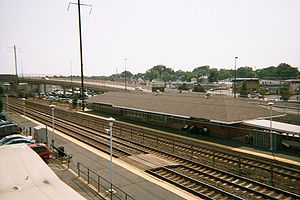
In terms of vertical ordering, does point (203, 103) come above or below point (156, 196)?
above

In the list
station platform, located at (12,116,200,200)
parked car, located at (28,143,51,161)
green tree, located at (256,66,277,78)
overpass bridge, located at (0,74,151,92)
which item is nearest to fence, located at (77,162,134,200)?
station platform, located at (12,116,200,200)

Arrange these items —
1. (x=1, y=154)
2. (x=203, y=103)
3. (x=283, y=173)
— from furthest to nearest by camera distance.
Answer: (x=203, y=103), (x=283, y=173), (x=1, y=154)

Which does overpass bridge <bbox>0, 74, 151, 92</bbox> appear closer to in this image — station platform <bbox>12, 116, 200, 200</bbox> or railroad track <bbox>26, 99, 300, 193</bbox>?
railroad track <bbox>26, 99, 300, 193</bbox>

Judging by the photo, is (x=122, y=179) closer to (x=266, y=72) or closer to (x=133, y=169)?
(x=133, y=169)

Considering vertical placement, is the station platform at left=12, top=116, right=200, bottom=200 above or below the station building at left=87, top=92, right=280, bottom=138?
below

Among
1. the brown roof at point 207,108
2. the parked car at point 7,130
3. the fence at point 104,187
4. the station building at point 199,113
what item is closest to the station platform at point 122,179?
the fence at point 104,187

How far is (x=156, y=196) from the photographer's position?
13836 millimetres

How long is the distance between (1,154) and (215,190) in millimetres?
11868

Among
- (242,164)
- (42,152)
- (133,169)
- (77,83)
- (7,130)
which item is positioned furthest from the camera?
(77,83)

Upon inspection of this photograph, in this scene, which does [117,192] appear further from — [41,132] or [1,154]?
[41,132]

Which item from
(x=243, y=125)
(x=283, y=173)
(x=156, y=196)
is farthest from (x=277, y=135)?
(x=156, y=196)

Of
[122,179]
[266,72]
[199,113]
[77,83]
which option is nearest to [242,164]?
[122,179]

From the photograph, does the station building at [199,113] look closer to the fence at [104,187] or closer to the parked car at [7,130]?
the fence at [104,187]

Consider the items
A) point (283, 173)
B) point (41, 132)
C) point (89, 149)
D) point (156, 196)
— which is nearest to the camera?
point (156, 196)
